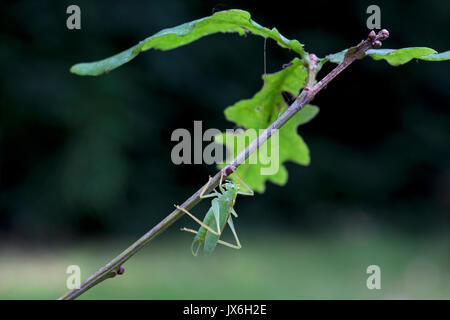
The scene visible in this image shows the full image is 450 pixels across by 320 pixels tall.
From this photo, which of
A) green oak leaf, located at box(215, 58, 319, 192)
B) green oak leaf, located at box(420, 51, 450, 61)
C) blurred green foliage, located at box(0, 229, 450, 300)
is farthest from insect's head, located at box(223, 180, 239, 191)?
blurred green foliage, located at box(0, 229, 450, 300)

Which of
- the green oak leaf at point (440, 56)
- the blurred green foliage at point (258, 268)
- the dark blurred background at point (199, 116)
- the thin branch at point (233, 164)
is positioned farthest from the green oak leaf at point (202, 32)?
the dark blurred background at point (199, 116)

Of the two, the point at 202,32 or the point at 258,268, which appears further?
the point at 258,268

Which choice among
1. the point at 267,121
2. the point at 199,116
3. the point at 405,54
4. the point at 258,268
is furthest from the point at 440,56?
the point at 199,116

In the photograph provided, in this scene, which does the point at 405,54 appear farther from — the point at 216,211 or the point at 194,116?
the point at 194,116

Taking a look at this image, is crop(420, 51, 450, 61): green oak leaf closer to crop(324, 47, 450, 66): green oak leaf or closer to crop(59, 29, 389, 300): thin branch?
crop(324, 47, 450, 66): green oak leaf

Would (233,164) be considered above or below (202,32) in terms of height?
below
